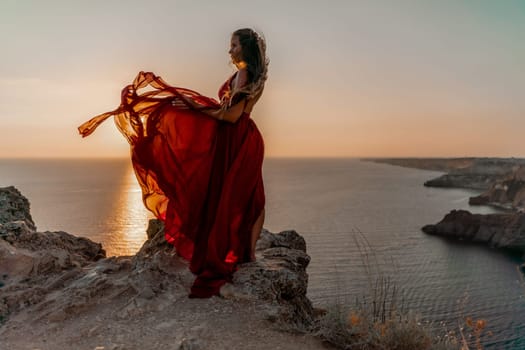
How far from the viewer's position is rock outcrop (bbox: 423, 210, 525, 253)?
3228cm

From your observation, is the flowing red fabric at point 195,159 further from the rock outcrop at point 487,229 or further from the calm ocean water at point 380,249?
the rock outcrop at point 487,229

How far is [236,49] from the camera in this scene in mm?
4055

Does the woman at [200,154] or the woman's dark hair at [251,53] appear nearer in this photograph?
the woman's dark hair at [251,53]

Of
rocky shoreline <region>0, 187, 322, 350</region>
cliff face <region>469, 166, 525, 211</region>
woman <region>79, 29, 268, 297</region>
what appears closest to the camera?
rocky shoreline <region>0, 187, 322, 350</region>

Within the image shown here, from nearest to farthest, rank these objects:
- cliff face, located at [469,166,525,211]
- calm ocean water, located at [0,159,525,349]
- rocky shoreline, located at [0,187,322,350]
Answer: rocky shoreline, located at [0,187,322,350] < calm ocean water, located at [0,159,525,349] < cliff face, located at [469,166,525,211]

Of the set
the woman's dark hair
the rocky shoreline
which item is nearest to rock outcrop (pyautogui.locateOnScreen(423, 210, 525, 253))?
the rocky shoreline

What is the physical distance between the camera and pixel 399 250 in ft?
94.8

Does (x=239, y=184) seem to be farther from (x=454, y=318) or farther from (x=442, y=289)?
(x=442, y=289)

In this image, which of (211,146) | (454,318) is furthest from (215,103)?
(454,318)

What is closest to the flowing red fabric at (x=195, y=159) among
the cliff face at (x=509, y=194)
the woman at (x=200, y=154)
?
the woman at (x=200, y=154)

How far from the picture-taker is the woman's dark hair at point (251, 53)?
13.2 ft

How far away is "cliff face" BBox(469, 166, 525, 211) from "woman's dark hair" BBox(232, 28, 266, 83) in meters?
52.9

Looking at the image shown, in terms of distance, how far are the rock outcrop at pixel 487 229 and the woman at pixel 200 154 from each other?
33.1 meters

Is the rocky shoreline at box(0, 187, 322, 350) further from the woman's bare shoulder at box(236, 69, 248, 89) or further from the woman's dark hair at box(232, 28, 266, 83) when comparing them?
the woman's dark hair at box(232, 28, 266, 83)
